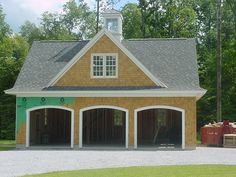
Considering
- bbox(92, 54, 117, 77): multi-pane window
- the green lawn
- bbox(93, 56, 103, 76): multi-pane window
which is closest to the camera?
the green lawn

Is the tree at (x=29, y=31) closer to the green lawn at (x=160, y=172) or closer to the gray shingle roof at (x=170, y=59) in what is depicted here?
the gray shingle roof at (x=170, y=59)

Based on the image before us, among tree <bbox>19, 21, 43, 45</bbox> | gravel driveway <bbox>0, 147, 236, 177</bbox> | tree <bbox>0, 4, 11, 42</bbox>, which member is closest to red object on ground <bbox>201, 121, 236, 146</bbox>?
gravel driveway <bbox>0, 147, 236, 177</bbox>

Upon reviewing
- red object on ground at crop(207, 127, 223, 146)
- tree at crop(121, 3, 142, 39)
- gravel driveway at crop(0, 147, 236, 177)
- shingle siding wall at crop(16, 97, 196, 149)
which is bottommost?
gravel driveway at crop(0, 147, 236, 177)

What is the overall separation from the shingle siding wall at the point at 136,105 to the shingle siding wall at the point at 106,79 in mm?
1076

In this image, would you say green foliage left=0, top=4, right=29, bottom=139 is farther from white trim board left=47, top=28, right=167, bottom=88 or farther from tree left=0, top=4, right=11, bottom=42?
white trim board left=47, top=28, right=167, bottom=88

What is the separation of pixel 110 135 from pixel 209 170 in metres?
18.4

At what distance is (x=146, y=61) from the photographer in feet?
103

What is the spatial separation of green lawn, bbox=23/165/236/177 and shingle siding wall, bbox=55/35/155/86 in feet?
39.4

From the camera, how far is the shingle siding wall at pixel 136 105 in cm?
2809

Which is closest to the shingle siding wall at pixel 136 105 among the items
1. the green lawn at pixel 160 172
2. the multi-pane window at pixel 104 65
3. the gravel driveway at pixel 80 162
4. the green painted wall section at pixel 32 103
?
Result: the green painted wall section at pixel 32 103

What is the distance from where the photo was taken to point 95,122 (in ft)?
112

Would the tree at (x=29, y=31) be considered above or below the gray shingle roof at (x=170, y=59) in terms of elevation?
above

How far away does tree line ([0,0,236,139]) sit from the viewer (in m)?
43.8

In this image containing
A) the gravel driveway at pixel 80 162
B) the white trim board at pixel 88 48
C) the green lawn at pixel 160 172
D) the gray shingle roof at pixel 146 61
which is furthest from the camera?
the gray shingle roof at pixel 146 61
